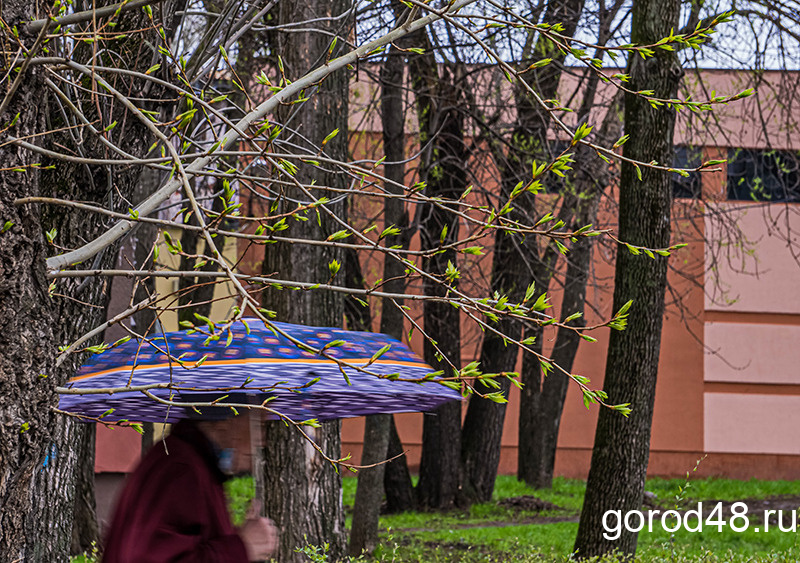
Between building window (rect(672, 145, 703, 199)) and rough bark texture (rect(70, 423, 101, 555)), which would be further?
building window (rect(672, 145, 703, 199))

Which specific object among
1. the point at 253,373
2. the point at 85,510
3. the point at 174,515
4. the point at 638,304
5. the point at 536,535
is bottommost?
the point at 536,535

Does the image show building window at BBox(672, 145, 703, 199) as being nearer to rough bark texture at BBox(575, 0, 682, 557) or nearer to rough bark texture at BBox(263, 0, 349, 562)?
rough bark texture at BBox(575, 0, 682, 557)

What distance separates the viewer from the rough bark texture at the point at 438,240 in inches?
421

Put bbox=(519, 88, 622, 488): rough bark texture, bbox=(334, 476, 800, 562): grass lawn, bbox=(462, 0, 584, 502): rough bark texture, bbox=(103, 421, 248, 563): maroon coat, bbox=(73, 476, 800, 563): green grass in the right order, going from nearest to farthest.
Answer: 1. bbox=(103, 421, 248, 563): maroon coat
2. bbox=(73, 476, 800, 563): green grass
3. bbox=(334, 476, 800, 562): grass lawn
4. bbox=(462, 0, 584, 502): rough bark texture
5. bbox=(519, 88, 622, 488): rough bark texture

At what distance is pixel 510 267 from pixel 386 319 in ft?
9.09

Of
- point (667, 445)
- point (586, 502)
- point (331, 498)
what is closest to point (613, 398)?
point (586, 502)

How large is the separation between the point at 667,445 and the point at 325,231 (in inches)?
549

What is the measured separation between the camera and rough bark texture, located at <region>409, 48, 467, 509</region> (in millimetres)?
10695

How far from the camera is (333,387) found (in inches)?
125

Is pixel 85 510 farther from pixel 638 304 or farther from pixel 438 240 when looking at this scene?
pixel 638 304

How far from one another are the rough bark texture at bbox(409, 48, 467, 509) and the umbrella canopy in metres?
6.30

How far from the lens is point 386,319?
10031 mm

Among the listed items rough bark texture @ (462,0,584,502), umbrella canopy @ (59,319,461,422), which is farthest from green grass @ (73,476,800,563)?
umbrella canopy @ (59,319,461,422)

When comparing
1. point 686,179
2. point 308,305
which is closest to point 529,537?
point 308,305
